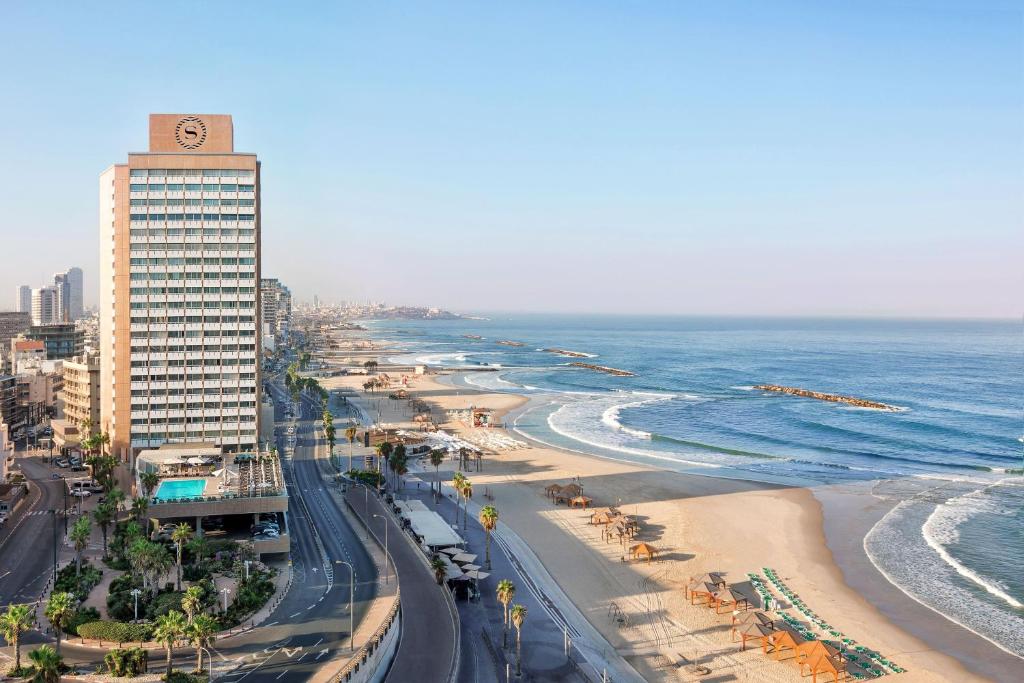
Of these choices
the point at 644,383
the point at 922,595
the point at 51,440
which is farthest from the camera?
the point at 644,383

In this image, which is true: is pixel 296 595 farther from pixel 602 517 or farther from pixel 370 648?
pixel 602 517

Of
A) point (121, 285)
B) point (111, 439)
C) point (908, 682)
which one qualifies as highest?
point (121, 285)

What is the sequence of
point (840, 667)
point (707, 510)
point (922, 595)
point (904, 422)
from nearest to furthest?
point (840, 667)
point (922, 595)
point (707, 510)
point (904, 422)

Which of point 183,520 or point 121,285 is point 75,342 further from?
point 183,520

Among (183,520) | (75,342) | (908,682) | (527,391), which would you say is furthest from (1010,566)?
(75,342)

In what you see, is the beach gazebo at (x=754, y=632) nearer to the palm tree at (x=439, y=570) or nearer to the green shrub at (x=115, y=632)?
the palm tree at (x=439, y=570)

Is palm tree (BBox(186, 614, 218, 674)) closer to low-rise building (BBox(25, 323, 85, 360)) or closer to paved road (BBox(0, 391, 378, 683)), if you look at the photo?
paved road (BBox(0, 391, 378, 683))

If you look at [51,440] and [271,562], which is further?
[51,440]

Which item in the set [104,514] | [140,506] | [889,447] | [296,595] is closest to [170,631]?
[296,595]
